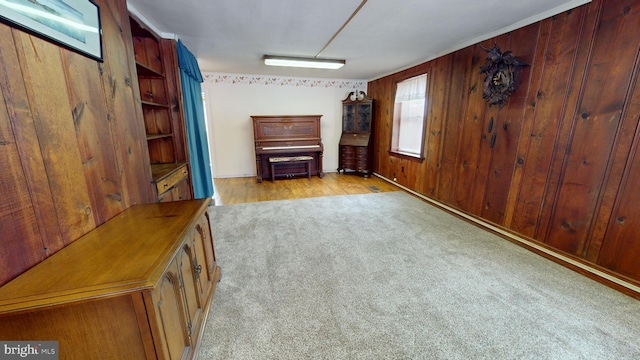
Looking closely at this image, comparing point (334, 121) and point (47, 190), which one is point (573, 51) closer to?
point (47, 190)

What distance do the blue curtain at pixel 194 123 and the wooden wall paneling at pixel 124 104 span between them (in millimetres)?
1230

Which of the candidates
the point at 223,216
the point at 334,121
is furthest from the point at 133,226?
the point at 334,121

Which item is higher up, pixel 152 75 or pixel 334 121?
pixel 152 75

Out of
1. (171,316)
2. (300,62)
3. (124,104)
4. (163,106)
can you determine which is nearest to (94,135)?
(124,104)

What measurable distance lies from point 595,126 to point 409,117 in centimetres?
265

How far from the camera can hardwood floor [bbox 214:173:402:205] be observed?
4.07 meters

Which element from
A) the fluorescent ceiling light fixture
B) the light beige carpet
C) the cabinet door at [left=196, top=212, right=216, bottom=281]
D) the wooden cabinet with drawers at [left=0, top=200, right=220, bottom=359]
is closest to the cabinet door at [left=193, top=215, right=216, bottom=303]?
the cabinet door at [left=196, top=212, right=216, bottom=281]

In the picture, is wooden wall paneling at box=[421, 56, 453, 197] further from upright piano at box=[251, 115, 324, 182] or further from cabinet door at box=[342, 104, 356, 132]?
upright piano at box=[251, 115, 324, 182]

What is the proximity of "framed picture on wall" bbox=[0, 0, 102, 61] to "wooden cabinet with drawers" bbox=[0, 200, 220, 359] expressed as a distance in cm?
89

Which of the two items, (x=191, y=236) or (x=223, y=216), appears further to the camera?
(x=223, y=216)

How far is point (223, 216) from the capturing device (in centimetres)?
321

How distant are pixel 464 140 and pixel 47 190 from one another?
3675 mm

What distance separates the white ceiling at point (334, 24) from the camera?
202 cm

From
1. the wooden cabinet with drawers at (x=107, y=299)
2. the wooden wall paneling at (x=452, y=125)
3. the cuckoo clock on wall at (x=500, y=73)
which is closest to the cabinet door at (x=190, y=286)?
the wooden cabinet with drawers at (x=107, y=299)
